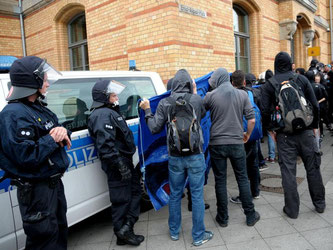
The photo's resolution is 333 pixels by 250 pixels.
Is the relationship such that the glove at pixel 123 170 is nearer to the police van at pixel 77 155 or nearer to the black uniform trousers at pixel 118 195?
the black uniform trousers at pixel 118 195

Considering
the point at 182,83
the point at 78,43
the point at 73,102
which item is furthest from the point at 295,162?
the point at 78,43

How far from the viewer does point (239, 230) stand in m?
3.39

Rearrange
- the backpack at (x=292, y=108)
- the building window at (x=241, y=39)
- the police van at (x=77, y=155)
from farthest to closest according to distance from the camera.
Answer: the building window at (x=241, y=39) < the backpack at (x=292, y=108) < the police van at (x=77, y=155)

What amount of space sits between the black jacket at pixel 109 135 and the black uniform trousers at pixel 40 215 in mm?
747

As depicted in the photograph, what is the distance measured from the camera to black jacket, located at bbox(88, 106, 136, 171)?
116 inches

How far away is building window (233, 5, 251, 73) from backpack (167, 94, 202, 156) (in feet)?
24.6

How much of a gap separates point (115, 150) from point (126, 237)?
100 centimetres

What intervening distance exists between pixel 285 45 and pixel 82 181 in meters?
10.7

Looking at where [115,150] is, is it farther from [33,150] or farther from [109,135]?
[33,150]

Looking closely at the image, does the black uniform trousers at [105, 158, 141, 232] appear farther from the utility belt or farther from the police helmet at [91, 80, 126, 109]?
the utility belt

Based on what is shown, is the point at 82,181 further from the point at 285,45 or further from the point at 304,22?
the point at 304,22

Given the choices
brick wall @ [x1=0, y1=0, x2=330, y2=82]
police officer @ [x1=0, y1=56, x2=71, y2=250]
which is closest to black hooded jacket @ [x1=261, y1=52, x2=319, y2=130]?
police officer @ [x1=0, y1=56, x2=71, y2=250]

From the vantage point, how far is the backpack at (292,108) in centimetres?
344

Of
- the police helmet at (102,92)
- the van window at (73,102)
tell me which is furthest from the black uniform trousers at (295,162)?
the police helmet at (102,92)
